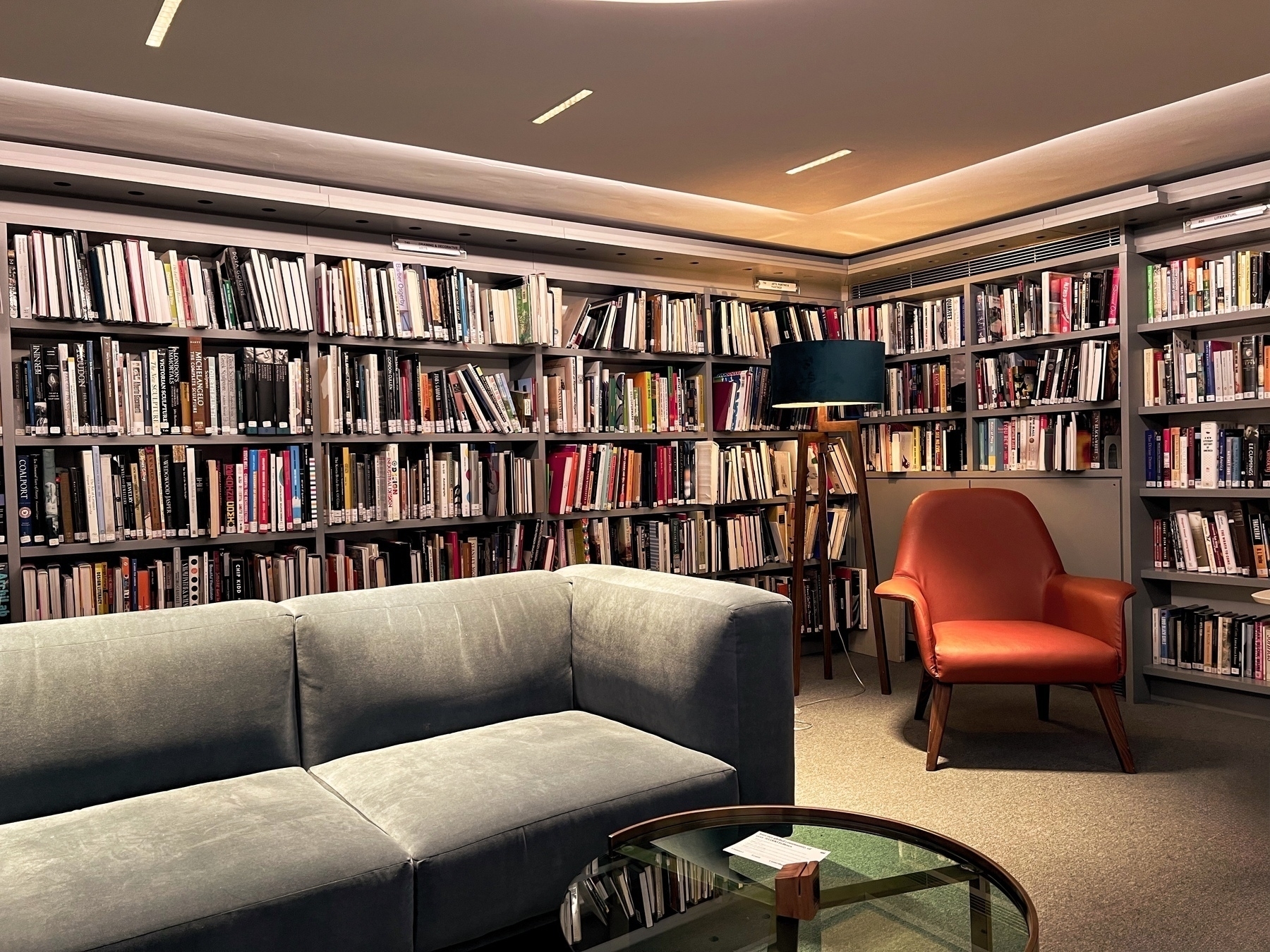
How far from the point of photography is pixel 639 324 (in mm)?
4992

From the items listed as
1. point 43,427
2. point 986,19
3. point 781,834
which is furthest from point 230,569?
point 986,19

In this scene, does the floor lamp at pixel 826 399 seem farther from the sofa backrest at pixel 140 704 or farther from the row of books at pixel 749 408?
the sofa backrest at pixel 140 704

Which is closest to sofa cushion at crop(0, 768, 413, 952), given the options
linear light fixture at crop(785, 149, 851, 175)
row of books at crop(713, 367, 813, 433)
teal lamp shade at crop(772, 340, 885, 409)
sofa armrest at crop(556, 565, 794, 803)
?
sofa armrest at crop(556, 565, 794, 803)

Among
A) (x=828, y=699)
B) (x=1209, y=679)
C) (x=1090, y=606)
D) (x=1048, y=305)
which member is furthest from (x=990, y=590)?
(x=1048, y=305)

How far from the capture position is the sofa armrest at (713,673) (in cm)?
244

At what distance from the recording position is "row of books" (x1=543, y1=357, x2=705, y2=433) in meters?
4.73

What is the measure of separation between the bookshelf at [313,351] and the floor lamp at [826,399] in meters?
0.56

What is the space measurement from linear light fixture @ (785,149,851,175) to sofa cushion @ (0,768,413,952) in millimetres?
3131

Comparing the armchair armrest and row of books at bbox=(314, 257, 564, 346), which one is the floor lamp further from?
row of books at bbox=(314, 257, 564, 346)

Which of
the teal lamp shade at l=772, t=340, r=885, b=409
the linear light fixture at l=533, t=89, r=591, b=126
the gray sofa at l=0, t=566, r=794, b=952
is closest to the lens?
the gray sofa at l=0, t=566, r=794, b=952

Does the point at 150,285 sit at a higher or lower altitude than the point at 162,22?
lower

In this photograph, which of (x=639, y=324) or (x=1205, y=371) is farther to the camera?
(x=639, y=324)

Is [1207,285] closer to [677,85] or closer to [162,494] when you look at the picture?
[677,85]

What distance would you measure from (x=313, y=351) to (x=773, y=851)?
9.86 ft
